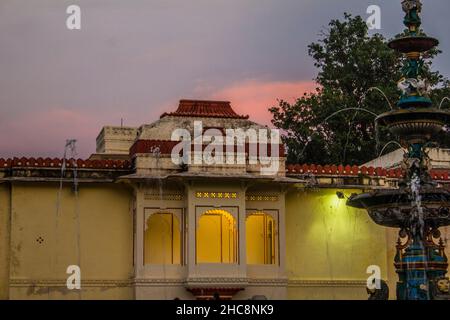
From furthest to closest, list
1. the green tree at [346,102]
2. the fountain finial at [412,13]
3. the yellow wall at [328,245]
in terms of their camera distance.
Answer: the green tree at [346,102] < the yellow wall at [328,245] < the fountain finial at [412,13]

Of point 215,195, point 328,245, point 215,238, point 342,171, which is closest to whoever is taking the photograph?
point 215,195

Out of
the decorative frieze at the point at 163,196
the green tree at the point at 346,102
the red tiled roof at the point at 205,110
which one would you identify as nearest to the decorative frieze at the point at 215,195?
the decorative frieze at the point at 163,196

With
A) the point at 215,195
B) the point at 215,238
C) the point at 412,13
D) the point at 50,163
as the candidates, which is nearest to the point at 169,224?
the point at 215,238

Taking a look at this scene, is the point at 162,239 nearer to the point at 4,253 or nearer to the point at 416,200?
the point at 4,253

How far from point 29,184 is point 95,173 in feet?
5.29

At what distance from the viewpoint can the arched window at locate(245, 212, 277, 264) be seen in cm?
2786

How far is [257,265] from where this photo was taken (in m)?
26.6

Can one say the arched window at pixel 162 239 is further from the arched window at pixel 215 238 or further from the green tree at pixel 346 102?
the green tree at pixel 346 102

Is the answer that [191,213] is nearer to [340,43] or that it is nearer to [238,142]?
[238,142]

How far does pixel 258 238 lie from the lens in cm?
2831

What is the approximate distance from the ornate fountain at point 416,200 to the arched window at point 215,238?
609cm

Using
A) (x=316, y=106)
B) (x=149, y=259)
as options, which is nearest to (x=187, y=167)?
(x=149, y=259)

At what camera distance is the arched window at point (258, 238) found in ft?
91.4

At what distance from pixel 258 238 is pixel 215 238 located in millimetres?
1159
